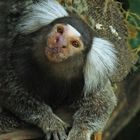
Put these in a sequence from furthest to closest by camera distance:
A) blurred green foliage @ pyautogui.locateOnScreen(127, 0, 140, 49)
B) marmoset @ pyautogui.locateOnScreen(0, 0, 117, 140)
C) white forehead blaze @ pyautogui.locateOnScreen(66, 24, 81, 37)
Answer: blurred green foliage @ pyautogui.locateOnScreen(127, 0, 140, 49)
marmoset @ pyautogui.locateOnScreen(0, 0, 117, 140)
white forehead blaze @ pyautogui.locateOnScreen(66, 24, 81, 37)

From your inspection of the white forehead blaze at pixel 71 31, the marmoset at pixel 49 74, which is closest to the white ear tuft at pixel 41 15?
the marmoset at pixel 49 74

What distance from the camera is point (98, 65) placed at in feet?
16.2

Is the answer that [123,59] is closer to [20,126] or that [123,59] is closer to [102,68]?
[102,68]

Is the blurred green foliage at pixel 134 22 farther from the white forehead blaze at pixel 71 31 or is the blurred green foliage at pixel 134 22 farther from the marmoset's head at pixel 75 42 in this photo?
the white forehead blaze at pixel 71 31

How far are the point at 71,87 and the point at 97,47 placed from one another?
0.33 m

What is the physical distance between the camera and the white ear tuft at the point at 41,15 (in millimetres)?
4871

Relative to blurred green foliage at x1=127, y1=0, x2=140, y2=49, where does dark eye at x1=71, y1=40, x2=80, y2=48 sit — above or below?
above

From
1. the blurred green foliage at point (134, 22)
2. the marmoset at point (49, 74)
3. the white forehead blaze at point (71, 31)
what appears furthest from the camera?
the blurred green foliage at point (134, 22)

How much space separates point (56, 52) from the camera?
15.0ft

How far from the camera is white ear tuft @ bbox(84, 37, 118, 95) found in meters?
4.89

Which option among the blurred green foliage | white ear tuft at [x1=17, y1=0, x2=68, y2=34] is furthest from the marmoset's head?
the blurred green foliage

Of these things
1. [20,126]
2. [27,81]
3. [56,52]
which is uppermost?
[56,52]

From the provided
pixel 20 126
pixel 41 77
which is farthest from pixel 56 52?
pixel 20 126

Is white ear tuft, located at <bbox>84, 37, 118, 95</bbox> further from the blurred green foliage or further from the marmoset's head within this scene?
the blurred green foliage
